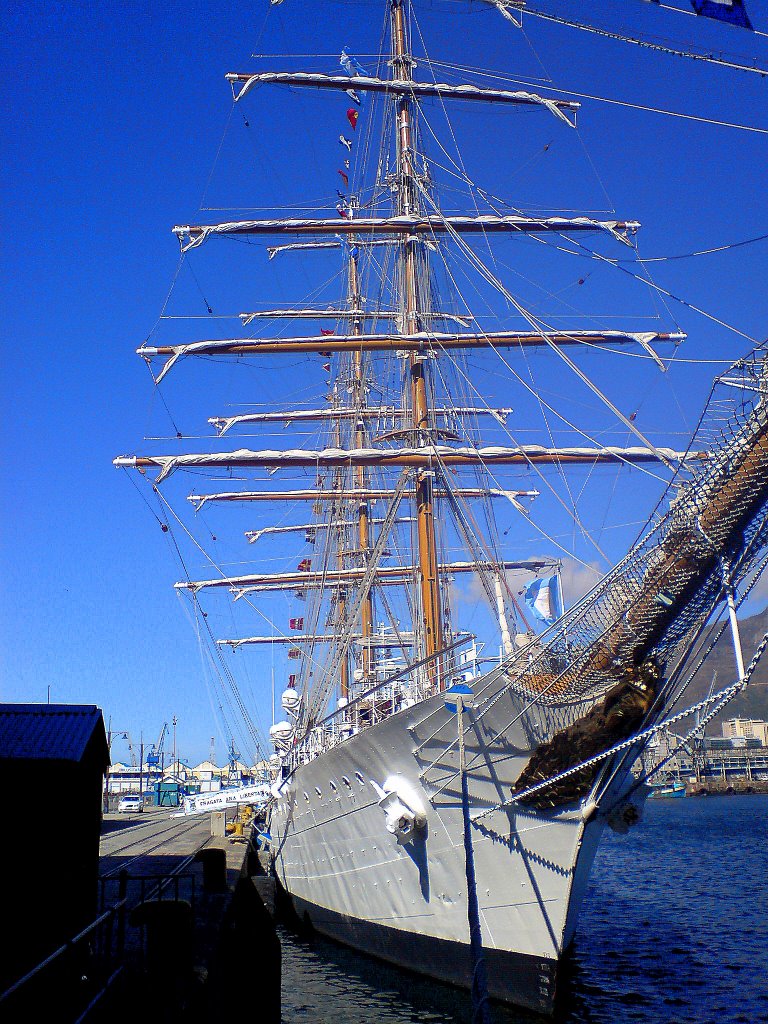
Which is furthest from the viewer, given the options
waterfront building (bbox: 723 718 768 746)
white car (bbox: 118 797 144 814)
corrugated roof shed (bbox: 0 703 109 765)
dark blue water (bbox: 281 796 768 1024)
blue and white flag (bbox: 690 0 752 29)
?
waterfront building (bbox: 723 718 768 746)

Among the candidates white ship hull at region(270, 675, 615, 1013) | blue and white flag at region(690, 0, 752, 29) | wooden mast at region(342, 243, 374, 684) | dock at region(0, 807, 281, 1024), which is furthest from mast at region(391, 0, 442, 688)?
blue and white flag at region(690, 0, 752, 29)

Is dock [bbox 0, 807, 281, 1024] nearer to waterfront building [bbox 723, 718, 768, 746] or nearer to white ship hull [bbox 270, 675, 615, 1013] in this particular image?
white ship hull [bbox 270, 675, 615, 1013]

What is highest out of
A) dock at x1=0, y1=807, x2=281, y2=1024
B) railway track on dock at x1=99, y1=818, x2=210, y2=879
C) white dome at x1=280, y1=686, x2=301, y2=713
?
A: white dome at x1=280, y1=686, x2=301, y2=713

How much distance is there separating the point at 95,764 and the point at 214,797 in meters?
51.5

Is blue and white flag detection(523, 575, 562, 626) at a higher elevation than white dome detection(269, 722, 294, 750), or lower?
higher

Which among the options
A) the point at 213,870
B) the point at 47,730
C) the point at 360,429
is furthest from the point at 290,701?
the point at 360,429

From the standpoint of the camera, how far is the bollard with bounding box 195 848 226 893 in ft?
64.5

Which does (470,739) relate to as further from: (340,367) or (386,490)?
(340,367)

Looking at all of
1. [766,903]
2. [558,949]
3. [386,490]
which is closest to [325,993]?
[558,949]

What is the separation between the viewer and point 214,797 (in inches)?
2425

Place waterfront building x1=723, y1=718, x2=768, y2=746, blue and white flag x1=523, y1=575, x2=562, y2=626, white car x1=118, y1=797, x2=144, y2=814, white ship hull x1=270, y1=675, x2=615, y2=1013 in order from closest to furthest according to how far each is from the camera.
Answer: white ship hull x1=270, y1=675, x2=615, y2=1013 → blue and white flag x1=523, y1=575, x2=562, y2=626 → white car x1=118, y1=797, x2=144, y2=814 → waterfront building x1=723, y1=718, x2=768, y2=746

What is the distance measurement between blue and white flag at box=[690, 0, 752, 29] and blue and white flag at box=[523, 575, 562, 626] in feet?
33.1

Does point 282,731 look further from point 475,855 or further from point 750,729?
point 750,729

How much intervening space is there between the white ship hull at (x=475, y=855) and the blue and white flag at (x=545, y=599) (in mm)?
2727
